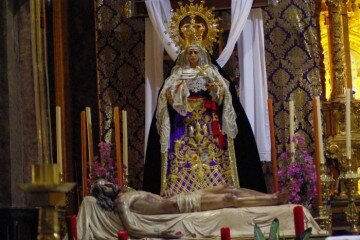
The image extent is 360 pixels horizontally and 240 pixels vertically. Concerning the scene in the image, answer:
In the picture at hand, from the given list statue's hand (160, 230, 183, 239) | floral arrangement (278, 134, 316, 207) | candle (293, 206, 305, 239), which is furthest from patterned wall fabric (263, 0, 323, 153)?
candle (293, 206, 305, 239)

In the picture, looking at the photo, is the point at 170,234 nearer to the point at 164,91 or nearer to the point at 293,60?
the point at 164,91

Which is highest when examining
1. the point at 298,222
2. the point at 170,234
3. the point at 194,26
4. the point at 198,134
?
the point at 194,26

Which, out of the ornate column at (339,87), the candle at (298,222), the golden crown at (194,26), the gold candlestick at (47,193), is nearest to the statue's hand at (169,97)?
the golden crown at (194,26)

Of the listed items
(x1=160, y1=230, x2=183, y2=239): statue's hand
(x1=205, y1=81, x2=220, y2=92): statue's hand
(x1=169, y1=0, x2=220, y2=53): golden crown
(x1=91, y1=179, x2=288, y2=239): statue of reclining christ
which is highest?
(x1=169, y1=0, x2=220, y2=53): golden crown

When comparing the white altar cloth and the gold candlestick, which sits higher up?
the gold candlestick

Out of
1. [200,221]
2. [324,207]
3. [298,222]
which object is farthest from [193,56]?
[298,222]

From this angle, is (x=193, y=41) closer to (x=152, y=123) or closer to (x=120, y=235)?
(x=152, y=123)

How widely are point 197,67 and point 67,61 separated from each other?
1760 millimetres

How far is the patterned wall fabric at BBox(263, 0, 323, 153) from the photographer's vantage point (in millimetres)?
8344

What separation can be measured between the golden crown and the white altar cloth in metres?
1.97

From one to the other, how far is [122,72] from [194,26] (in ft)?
4.50

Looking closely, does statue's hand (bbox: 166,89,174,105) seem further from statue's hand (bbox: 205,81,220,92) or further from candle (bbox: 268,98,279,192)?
candle (bbox: 268,98,279,192)

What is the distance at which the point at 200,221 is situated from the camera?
6.00 m

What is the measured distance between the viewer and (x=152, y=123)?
7406 millimetres
